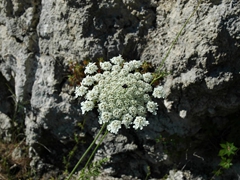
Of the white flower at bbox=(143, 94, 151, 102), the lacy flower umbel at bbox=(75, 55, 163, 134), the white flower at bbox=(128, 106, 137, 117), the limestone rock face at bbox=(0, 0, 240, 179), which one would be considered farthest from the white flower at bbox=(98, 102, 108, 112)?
the limestone rock face at bbox=(0, 0, 240, 179)

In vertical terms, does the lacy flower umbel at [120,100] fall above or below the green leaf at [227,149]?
above

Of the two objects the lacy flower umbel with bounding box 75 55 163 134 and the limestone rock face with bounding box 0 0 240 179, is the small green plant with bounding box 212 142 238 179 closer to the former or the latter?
the limestone rock face with bounding box 0 0 240 179

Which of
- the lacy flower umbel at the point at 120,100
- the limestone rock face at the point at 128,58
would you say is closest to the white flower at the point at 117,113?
the lacy flower umbel at the point at 120,100

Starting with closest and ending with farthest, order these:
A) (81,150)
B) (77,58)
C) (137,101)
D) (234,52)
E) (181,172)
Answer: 1. (137,101)
2. (234,52)
3. (77,58)
4. (181,172)
5. (81,150)

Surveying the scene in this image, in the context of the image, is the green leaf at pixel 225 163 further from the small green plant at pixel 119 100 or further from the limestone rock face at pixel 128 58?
the small green plant at pixel 119 100

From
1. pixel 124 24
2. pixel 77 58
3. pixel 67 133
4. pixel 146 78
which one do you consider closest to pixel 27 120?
pixel 67 133

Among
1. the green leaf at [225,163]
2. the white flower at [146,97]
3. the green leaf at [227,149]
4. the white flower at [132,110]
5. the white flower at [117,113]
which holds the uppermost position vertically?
the white flower at [146,97]

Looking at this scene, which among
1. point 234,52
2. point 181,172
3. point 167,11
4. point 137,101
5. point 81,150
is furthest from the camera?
point 81,150

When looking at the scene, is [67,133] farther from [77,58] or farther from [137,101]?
[137,101]

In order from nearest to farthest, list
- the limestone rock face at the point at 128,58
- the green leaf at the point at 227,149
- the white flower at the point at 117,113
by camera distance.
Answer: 1. the white flower at the point at 117,113
2. the limestone rock face at the point at 128,58
3. the green leaf at the point at 227,149
